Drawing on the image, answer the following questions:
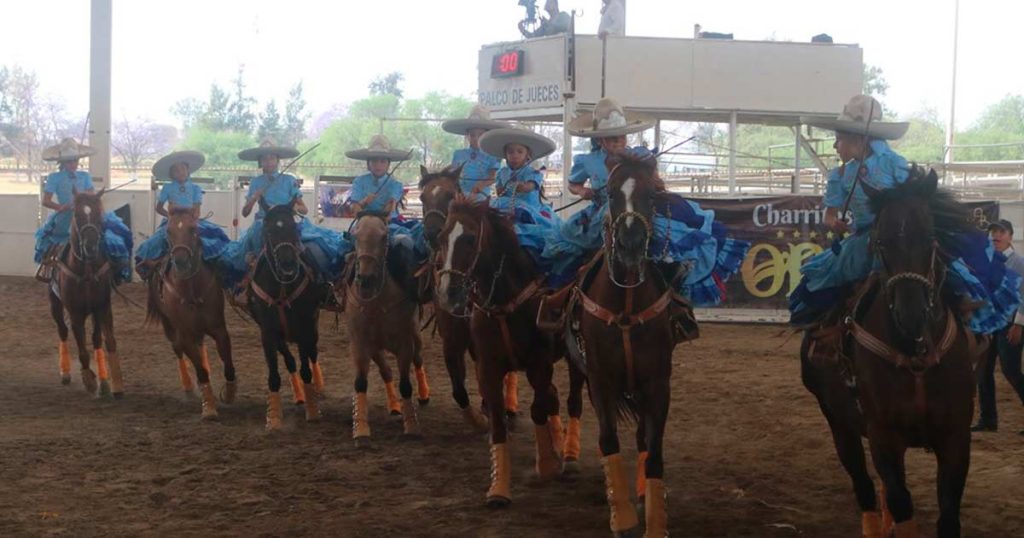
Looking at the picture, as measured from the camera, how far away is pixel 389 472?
27.0 ft

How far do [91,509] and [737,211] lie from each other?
11.1 metres

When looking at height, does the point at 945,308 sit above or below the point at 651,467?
above

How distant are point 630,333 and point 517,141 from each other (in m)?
3.00

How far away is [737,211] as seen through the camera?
53.6 ft

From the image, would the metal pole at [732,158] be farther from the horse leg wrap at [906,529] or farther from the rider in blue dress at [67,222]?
the horse leg wrap at [906,529]

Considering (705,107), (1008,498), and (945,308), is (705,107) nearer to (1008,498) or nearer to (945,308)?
(1008,498)

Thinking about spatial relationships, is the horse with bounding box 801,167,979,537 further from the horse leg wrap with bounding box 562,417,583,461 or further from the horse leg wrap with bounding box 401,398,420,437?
the horse leg wrap with bounding box 401,398,420,437

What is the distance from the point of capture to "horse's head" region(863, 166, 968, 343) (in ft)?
16.6

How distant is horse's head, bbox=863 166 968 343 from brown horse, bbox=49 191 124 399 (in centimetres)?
842

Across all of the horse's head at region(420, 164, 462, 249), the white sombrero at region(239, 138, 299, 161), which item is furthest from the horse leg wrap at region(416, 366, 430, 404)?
the horse's head at region(420, 164, 462, 249)

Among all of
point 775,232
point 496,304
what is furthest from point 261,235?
point 775,232

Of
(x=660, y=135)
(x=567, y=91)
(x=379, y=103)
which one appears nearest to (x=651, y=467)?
(x=567, y=91)

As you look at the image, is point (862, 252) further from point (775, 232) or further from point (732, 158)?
point (732, 158)

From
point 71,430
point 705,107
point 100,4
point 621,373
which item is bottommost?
point 71,430
